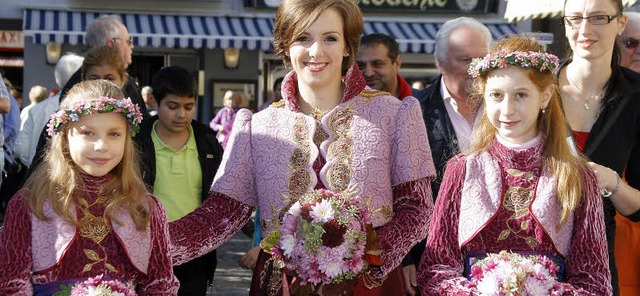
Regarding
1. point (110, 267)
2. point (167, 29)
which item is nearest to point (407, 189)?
point (110, 267)

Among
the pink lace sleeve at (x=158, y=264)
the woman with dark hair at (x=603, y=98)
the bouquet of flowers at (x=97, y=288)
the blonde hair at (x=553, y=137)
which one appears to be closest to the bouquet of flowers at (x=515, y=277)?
the blonde hair at (x=553, y=137)

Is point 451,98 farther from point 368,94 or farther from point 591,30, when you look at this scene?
point 368,94

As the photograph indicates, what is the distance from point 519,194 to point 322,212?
30.4 inches

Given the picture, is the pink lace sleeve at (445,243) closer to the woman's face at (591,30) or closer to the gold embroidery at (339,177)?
the gold embroidery at (339,177)

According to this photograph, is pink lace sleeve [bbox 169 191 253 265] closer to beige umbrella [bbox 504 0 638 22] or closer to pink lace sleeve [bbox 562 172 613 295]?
pink lace sleeve [bbox 562 172 613 295]

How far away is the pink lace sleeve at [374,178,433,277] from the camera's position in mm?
3385

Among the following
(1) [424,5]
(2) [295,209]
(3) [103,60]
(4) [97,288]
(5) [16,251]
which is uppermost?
(1) [424,5]

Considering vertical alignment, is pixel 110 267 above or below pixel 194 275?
above

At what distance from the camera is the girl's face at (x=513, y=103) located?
3.50m

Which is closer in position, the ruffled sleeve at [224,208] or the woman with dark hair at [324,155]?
the woman with dark hair at [324,155]

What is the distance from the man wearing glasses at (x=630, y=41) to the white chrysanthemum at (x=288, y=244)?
2.56 metres

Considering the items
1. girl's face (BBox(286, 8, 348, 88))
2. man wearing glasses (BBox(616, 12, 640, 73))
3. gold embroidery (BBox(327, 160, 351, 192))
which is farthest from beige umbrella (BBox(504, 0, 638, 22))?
gold embroidery (BBox(327, 160, 351, 192))

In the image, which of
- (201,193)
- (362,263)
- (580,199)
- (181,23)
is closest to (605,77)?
(580,199)

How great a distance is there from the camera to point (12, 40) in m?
17.4
